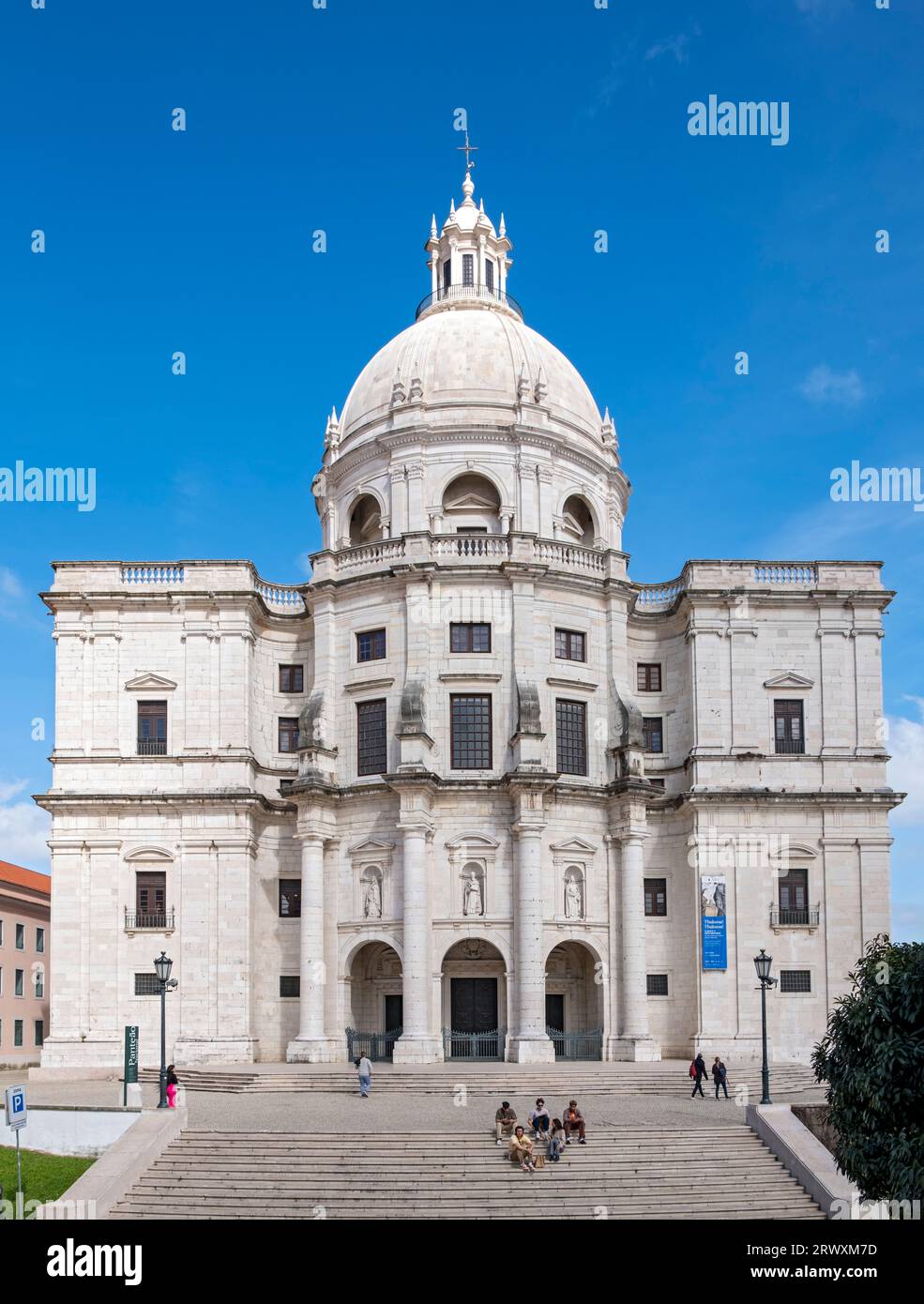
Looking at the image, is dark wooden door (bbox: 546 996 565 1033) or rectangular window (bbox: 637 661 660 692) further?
rectangular window (bbox: 637 661 660 692)

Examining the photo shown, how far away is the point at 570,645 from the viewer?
5094 cm

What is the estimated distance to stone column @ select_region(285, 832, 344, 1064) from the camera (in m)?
47.1

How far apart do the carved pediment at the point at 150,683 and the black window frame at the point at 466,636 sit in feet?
34.9

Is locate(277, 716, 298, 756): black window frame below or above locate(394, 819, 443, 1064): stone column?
above

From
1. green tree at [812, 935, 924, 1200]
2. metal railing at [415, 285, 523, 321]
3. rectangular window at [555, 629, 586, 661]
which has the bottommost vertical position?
green tree at [812, 935, 924, 1200]

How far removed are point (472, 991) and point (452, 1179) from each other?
1989 cm

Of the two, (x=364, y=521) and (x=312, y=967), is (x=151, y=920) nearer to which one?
(x=312, y=967)

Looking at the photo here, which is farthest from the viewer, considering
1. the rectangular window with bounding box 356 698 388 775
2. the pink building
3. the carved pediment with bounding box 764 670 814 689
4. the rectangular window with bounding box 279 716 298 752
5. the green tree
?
the pink building

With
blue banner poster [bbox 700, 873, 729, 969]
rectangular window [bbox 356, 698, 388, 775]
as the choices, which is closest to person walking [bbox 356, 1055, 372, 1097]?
rectangular window [bbox 356, 698, 388, 775]

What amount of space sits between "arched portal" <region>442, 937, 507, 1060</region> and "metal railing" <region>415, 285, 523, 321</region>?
2850cm

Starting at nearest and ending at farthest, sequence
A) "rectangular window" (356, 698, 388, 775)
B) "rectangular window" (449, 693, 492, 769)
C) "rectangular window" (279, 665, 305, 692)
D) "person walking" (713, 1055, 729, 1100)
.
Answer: "person walking" (713, 1055, 729, 1100)
"rectangular window" (449, 693, 492, 769)
"rectangular window" (356, 698, 388, 775)
"rectangular window" (279, 665, 305, 692)

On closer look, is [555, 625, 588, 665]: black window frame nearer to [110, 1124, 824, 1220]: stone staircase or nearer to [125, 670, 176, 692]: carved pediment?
[125, 670, 176, 692]: carved pediment

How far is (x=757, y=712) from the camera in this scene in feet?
169
